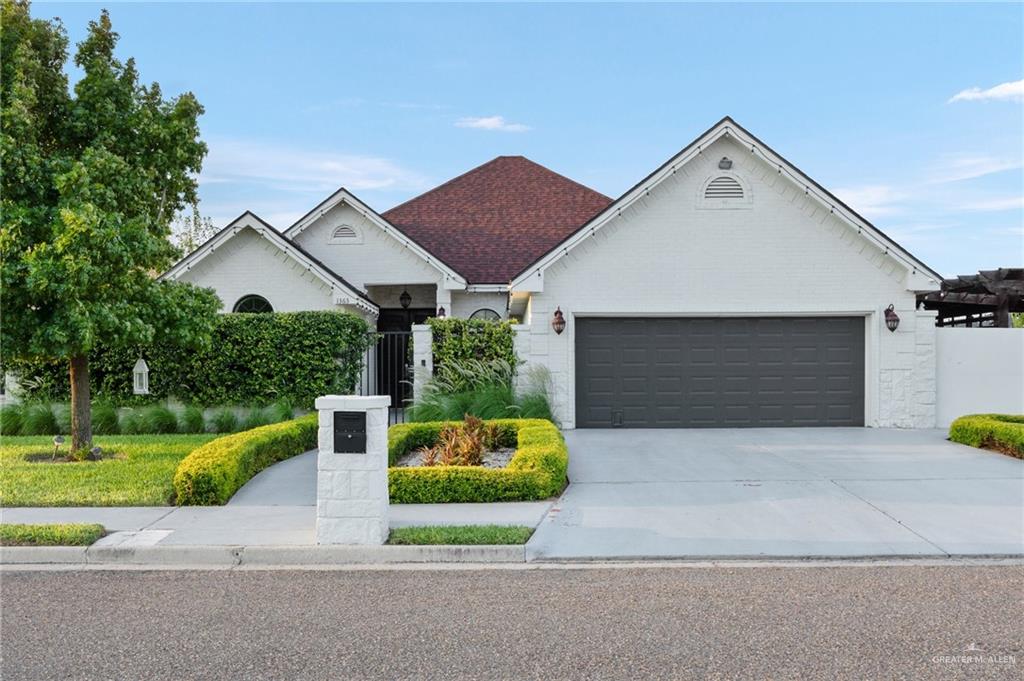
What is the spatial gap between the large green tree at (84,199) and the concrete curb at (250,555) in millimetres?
4396

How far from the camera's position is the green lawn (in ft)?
28.2

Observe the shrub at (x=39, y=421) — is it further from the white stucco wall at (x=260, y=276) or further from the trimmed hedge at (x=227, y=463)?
the trimmed hedge at (x=227, y=463)

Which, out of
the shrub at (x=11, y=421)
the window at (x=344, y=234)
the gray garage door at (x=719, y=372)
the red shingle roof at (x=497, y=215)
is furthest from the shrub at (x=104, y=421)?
the gray garage door at (x=719, y=372)

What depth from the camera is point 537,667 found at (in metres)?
4.30

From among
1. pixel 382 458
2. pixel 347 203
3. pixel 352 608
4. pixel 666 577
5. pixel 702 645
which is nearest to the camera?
pixel 702 645

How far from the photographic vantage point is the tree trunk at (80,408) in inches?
444

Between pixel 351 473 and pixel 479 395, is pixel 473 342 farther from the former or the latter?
pixel 351 473

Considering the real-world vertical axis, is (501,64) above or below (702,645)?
above

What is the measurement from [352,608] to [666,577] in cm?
249

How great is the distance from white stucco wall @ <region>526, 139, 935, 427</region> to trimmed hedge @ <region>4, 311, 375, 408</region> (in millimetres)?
4531

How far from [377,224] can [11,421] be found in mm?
9805

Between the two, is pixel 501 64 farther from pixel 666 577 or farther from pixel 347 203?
pixel 666 577

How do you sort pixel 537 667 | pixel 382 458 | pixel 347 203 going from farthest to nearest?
pixel 347 203 → pixel 382 458 → pixel 537 667

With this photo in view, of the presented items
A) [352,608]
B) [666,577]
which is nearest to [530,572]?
[666,577]
